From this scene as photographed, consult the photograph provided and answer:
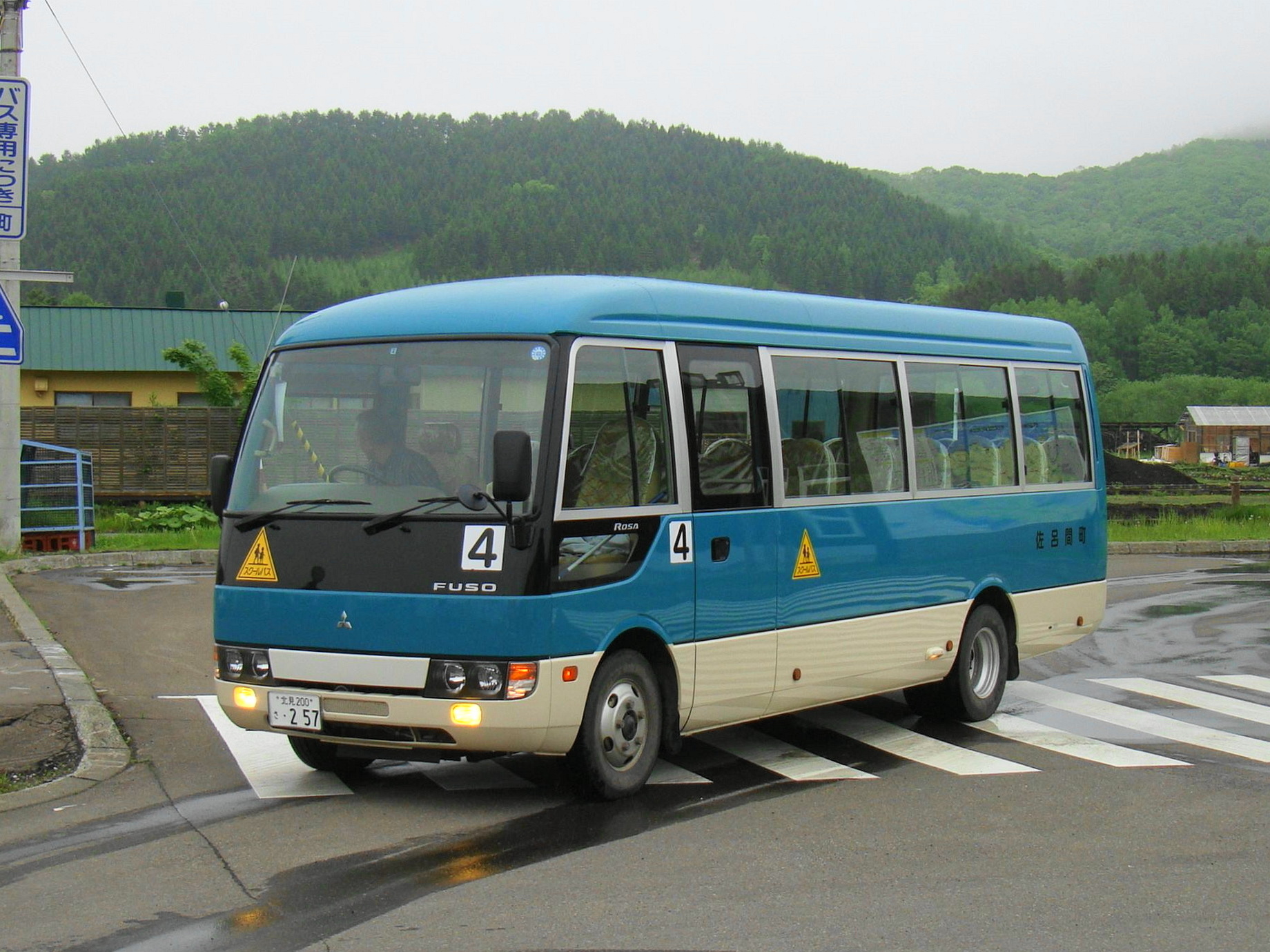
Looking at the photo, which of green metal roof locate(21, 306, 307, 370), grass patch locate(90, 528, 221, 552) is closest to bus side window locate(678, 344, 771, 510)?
grass patch locate(90, 528, 221, 552)

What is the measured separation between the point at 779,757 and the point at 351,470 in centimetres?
331

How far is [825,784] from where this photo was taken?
8.23 metres

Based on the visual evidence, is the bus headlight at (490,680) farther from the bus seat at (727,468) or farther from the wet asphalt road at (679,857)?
the bus seat at (727,468)

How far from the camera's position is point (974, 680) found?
415 inches

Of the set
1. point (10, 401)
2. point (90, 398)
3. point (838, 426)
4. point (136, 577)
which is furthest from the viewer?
point (90, 398)

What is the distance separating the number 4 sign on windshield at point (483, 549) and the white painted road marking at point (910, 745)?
3.23 m

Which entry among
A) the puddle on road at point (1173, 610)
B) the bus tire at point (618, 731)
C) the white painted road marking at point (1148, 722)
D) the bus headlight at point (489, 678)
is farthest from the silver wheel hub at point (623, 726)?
the puddle on road at point (1173, 610)

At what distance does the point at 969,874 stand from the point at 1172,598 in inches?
553

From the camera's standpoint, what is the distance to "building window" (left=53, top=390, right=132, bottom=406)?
44.2m

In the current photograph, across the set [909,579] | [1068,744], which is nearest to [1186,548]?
[1068,744]

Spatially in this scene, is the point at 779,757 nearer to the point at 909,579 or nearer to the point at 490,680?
the point at 909,579

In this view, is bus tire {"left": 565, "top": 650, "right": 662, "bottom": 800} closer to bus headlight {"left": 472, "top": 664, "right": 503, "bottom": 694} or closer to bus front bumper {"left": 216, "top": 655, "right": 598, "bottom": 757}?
bus front bumper {"left": 216, "top": 655, "right": 598, "bottom": 757}

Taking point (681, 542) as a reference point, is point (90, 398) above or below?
above

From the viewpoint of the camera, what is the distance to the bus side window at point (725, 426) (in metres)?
8.11
